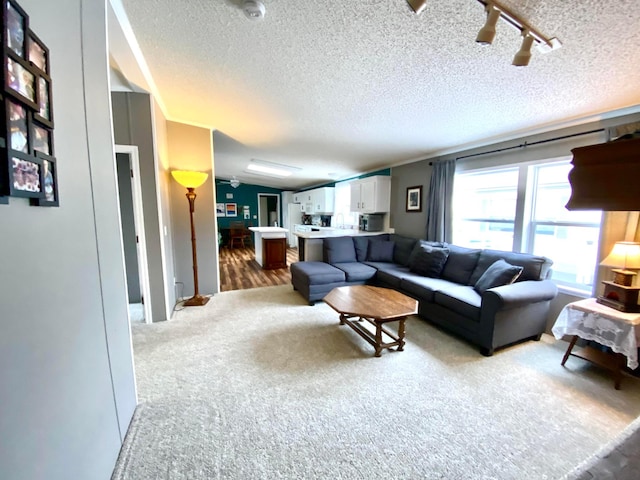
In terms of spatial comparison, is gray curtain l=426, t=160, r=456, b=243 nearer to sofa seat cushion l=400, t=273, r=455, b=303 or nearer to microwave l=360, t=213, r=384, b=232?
sofa seat cushion l=400, t=273, r=455, b=303

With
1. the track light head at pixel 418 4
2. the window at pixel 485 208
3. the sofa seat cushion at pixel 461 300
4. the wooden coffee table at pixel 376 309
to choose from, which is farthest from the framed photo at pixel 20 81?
the window at pixel 485 208

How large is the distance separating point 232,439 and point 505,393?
1.95m

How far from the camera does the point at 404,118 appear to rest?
108 inches

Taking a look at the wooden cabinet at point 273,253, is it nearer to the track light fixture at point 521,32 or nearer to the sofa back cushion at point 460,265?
the sofa back cushion at point 460,265

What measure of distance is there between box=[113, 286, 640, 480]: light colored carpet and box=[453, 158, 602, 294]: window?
38.6 inches

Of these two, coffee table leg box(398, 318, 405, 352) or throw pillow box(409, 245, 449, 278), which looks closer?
coffee table leg box(398, 318, 405, 352)

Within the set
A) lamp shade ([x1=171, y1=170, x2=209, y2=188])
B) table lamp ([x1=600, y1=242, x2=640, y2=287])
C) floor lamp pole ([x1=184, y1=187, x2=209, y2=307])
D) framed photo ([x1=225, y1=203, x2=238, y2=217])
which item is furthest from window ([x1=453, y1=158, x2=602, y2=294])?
framed photo ([x1=225, y1=203, x2=238, y2=217])

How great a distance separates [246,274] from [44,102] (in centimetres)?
459

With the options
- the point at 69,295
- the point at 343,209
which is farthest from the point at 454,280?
the point at 343,209

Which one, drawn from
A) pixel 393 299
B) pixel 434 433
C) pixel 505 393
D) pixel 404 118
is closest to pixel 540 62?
pixel 404 118

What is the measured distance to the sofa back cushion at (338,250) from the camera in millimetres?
4219

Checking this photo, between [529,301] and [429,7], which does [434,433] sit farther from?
[429,7]

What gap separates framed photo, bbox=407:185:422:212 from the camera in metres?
4.43

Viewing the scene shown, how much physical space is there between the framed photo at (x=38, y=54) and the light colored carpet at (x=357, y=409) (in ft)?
5.96
